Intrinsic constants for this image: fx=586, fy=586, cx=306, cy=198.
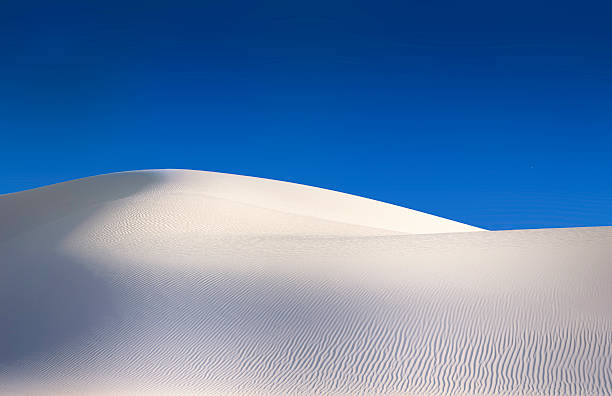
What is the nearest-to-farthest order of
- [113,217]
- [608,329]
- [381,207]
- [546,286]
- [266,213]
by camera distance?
[608,329] → [546,286] → [113,217] → [266,213] → [381,207]

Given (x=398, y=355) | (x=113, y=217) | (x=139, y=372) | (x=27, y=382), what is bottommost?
(x=27, y=382)

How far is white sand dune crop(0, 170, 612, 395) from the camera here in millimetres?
10203

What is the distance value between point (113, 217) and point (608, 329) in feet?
52.9

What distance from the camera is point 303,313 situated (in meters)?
12.5

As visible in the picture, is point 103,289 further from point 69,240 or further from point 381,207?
point 381,207

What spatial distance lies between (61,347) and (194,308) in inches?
113

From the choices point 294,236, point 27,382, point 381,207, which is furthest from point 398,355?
point 381,207

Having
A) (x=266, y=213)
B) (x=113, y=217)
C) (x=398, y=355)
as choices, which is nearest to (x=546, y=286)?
(x=398, y=355)

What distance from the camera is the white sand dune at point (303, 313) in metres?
10.2

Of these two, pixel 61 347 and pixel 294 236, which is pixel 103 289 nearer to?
pixel 61 347

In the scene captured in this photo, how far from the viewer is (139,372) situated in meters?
11.3

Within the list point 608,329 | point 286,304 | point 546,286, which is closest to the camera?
point 608,329

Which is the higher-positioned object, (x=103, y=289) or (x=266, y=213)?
(x=266, y=213)

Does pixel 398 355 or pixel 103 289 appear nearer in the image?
pixel 398 355
